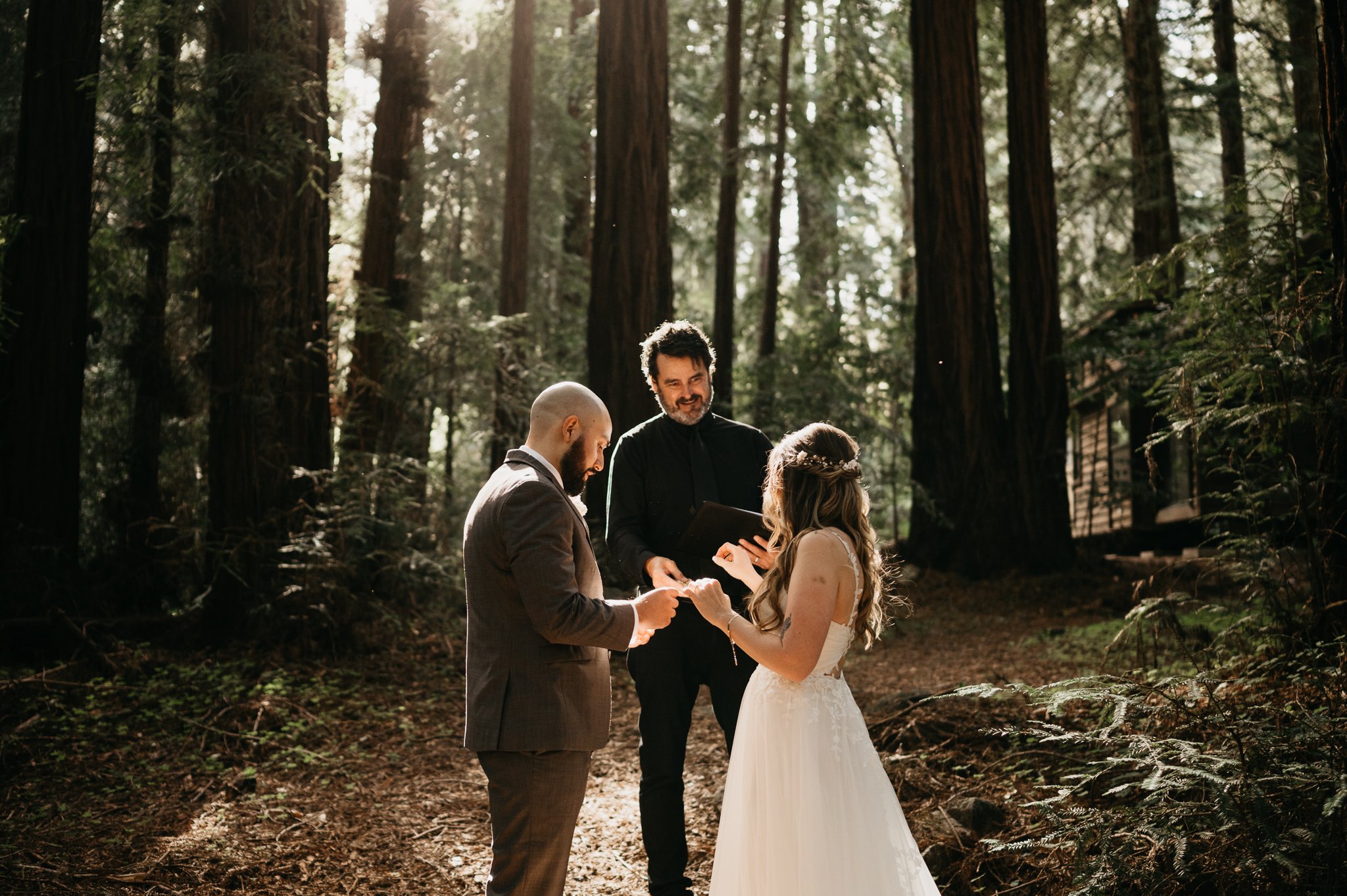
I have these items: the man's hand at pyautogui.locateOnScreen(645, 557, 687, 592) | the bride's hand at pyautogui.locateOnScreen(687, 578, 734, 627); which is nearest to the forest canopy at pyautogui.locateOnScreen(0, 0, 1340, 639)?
the man's hand at pyautogui.locateOnScreen(645, 557, 687, 592)

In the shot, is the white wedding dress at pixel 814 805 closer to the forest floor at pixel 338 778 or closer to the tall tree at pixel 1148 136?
the forest floor at pixel 338 778

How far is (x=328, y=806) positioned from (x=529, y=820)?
10.7 feet

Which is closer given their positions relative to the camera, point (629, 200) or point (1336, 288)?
point (1336, 288)

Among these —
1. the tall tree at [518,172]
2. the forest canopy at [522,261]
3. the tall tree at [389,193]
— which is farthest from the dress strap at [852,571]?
the tall tree at [518,172]

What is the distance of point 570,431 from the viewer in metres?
3.59

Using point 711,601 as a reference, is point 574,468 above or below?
above

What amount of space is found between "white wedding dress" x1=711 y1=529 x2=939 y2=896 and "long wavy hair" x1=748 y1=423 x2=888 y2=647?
7 cm

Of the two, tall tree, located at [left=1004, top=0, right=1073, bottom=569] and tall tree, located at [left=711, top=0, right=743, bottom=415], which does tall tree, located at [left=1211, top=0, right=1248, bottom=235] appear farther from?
tall tree, located at [left=711, top=0, right=743, bottom=415]

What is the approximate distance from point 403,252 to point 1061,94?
12.1m

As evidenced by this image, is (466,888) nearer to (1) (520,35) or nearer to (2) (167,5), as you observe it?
(2) (167,5)

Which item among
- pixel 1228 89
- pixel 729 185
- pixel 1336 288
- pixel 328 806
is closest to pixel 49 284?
pixel 328 806

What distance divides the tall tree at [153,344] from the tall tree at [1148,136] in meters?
14.1

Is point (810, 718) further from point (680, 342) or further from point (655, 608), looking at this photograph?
point (680, 342)

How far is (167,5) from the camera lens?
9.23 m
